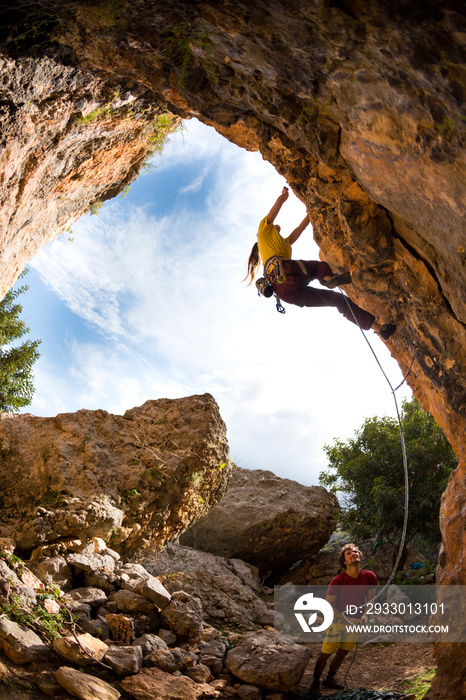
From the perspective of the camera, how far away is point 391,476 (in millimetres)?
13992

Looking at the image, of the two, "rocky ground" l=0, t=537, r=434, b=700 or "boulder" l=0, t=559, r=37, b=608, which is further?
"boulder" l=0, t=559, r=37, b=608

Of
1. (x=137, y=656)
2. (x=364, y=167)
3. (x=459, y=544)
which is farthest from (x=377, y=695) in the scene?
(x=364, y=167)

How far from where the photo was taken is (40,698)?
352 cm

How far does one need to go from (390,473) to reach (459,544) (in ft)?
32.9

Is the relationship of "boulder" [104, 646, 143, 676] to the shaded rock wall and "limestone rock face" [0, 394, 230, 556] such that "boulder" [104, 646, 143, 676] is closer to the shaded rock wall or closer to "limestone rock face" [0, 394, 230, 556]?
"limestone rock face" [0, 394, 230, 556]

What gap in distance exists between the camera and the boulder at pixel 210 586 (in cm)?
733

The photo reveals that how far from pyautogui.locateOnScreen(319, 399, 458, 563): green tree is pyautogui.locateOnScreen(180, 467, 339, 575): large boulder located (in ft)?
5.07

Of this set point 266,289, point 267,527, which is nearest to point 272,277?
point 266,289

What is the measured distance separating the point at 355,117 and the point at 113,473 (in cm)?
556

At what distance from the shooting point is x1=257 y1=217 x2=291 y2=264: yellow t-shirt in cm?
634

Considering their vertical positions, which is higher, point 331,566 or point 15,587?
point 331,566

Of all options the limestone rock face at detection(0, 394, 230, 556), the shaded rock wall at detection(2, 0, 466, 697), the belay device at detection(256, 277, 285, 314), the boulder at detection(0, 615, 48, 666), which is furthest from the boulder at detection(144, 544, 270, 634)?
the belay device at detection(256, 277, 285, 314)

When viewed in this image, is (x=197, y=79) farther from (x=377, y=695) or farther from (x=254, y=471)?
(x=254, y=471)

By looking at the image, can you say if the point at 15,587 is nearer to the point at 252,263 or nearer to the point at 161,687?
the point at 161,687
